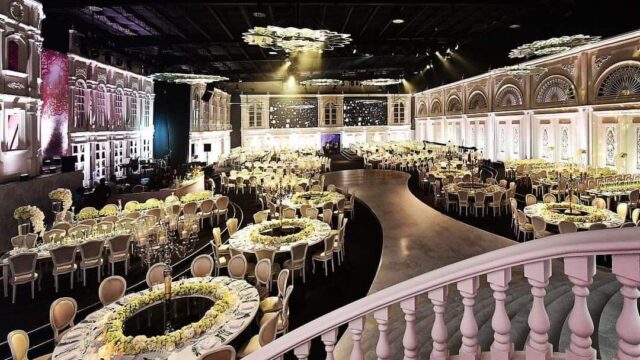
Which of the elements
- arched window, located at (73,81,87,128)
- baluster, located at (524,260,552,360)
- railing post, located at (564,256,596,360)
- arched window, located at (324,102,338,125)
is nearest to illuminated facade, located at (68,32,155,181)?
arched window, located at (73,81,87,128)

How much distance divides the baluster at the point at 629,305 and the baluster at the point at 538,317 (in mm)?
246

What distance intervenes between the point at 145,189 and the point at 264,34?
25.6ft

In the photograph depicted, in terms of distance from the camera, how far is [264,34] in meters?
7.94

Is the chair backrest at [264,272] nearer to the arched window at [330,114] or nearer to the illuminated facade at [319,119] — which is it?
the illuminated facade at [319,119]

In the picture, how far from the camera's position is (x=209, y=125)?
80.2 ft

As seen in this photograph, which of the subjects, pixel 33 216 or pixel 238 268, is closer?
pixel 238 268

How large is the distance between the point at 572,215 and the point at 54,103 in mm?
15163

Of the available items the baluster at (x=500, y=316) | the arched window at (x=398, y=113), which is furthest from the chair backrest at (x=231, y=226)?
the arched window at (x=398, y=113)

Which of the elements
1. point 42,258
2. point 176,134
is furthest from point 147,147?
point 42,258

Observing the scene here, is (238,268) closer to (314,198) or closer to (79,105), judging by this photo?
(314,198)

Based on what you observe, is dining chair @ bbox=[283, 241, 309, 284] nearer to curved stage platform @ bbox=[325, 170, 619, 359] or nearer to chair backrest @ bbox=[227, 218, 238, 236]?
curved stage platform @ bbox=[325, 170, 619, 359]

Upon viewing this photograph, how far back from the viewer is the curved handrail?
1351mm

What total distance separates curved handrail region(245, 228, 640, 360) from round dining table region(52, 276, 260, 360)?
6.33 feet

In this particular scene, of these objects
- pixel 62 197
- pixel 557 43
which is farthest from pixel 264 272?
pixel 557 43
